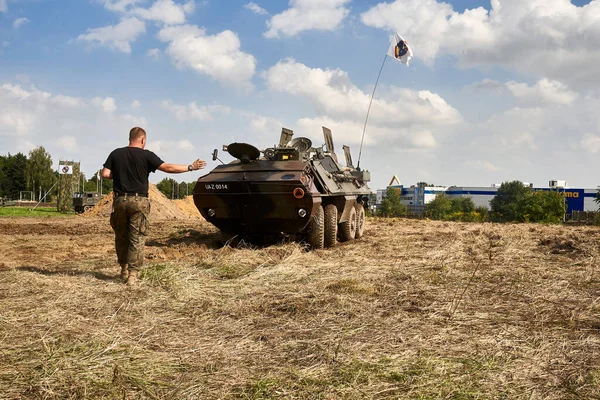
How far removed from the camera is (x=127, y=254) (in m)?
5.90

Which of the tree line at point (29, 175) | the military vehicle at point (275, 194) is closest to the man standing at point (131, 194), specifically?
the military vehicle at point (275, 194)

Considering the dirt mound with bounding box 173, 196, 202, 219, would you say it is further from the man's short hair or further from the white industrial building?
the white industrial building

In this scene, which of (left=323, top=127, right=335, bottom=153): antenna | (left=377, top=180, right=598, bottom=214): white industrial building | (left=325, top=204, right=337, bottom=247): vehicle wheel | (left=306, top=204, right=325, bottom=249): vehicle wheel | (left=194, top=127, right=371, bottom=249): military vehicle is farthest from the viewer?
(left=377, top=180, right=598, bottom=214): white industrial building

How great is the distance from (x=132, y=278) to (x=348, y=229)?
6.34 meters

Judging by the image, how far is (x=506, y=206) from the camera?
69312mm

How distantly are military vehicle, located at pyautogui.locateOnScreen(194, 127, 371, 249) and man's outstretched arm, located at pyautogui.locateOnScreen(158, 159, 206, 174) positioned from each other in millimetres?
2463

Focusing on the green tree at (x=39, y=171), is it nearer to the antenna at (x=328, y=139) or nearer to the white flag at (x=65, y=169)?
the white flag at (x=65, y=169)

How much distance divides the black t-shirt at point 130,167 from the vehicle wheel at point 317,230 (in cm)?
392

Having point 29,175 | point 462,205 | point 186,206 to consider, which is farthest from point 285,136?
point 462,205

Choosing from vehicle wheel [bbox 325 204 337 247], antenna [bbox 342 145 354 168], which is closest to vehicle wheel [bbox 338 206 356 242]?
vehicle wheel [bbox 325 204 337 247]

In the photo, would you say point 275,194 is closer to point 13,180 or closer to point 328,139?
point 328,139

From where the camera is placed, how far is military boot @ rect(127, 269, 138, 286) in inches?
226

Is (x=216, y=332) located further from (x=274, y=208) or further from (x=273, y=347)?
(x=274, y=208)

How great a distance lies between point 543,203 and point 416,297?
156 feet
